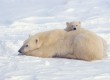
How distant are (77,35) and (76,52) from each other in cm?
31

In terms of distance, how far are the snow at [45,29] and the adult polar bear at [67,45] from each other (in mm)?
205

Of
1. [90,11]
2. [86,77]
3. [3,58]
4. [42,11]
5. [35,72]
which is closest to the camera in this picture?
[86,77]

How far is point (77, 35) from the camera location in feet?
23.3

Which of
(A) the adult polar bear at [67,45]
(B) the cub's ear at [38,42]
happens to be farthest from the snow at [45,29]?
(B) the cub's ear at [38,42]

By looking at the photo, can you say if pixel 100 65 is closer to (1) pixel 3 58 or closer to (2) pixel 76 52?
(2) pixel 76 52

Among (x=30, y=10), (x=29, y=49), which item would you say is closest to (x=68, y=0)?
(x=30, y=10)

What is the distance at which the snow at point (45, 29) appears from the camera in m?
5.54

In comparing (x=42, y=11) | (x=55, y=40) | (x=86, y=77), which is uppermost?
(x=42, y=11)

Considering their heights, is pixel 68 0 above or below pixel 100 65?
above

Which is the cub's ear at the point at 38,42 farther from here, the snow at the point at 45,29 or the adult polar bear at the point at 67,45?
the snow at the point at 45,29

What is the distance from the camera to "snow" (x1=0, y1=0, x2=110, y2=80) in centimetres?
554

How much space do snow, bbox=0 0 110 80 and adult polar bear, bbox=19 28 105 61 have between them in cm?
21

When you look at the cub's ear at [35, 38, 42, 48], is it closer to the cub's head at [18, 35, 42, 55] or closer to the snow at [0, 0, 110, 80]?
the cub's head at [18, 35, 42, 55]

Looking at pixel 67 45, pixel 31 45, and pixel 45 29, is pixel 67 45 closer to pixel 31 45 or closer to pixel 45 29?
pixel 31 45
